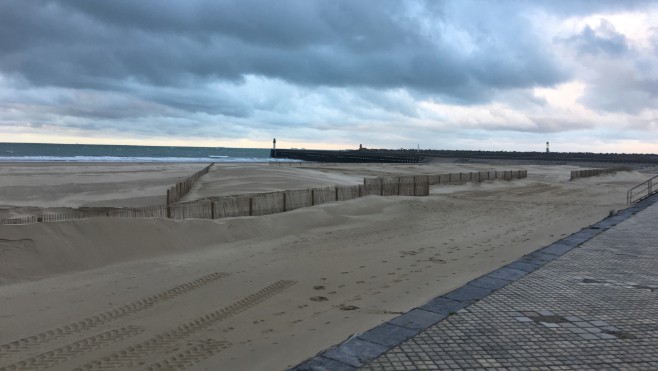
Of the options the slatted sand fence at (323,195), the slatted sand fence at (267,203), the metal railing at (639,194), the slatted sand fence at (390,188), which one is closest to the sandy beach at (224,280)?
the slatted sand fence at (267,203)

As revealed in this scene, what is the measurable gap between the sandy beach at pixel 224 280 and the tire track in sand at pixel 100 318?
23mm

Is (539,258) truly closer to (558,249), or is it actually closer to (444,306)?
(558,249)

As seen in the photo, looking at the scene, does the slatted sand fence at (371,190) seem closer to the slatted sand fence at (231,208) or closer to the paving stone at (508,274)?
the slatted sand fence at (231,208)

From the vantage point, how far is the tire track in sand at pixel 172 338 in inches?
193

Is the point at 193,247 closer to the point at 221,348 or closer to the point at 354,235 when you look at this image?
the point at 354,235

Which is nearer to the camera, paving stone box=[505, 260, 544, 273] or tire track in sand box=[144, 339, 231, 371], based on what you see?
tire track in sand box=[144, 339, 231, 371]

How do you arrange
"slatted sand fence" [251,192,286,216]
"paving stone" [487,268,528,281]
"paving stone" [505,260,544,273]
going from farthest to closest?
"slatted sand fence" [251,192,286,216] → "paving stone" [505,260,544,273] → "paving stone" [487,268,528,281]

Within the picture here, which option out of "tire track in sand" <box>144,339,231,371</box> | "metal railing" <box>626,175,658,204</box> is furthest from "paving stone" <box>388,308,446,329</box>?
"metal railing" <box>626,175,658,204</box>

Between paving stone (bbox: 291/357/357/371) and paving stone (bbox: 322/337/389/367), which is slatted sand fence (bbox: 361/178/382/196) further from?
paving stone (bbox: 291/357/357/371)

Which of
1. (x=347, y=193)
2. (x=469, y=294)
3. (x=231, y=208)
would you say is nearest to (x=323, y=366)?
(x=469, y=294)

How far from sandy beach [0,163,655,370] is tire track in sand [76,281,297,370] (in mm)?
22

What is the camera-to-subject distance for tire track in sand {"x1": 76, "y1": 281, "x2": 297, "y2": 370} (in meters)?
4.90

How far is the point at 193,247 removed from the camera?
1139 cm

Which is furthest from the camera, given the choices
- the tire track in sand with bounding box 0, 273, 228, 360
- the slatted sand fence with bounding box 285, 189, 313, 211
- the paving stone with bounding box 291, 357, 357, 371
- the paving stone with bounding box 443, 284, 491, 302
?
the slatted sand fence with bounding box 285, 189, 313, 211
